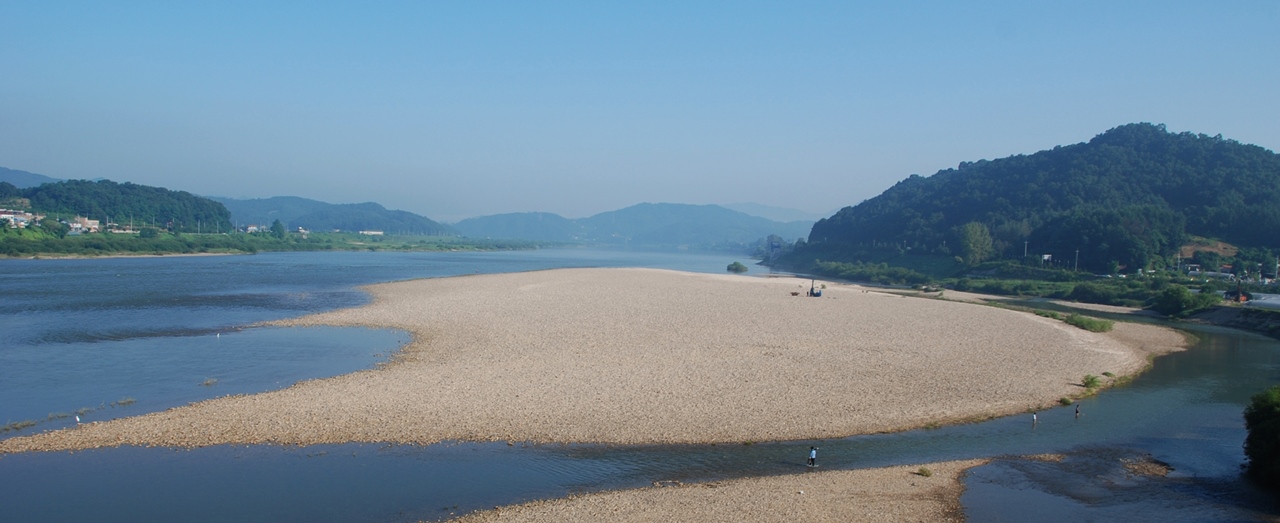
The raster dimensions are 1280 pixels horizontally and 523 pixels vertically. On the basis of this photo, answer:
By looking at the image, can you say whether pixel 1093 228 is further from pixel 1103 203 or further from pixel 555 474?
pixel 555 474

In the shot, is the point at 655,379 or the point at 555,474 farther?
the point at 655,379

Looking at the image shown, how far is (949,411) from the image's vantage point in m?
17.2

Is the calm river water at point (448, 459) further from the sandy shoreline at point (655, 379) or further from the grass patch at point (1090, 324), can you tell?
the grass patch at point (1090, 324)

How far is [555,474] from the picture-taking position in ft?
41.2

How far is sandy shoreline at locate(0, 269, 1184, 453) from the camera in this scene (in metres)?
14.7

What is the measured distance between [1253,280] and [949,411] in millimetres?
58528

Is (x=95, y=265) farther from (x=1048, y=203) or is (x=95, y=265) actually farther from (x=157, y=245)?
(x=1048, y=203)

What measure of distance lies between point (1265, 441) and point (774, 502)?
30.2 ft

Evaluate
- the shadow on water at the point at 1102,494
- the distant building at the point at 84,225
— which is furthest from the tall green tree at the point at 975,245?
the distant building at the point at 84,225

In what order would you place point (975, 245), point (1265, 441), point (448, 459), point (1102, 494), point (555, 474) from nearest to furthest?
point (1102, 494) → point (555, 474) → point (1265, 441) → point (448, 459) → point (975, 245)

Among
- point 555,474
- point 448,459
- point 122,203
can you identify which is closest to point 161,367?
point 448,459

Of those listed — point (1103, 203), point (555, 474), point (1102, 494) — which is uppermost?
point (1103, 203)

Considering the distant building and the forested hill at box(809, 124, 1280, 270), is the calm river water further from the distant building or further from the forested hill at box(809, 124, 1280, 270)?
the distant building

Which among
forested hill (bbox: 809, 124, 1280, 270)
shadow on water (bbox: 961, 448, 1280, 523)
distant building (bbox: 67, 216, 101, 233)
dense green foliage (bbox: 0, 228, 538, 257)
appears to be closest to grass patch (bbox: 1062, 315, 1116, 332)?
shadow on water (bbox: 961, 448, 1280, 523)
